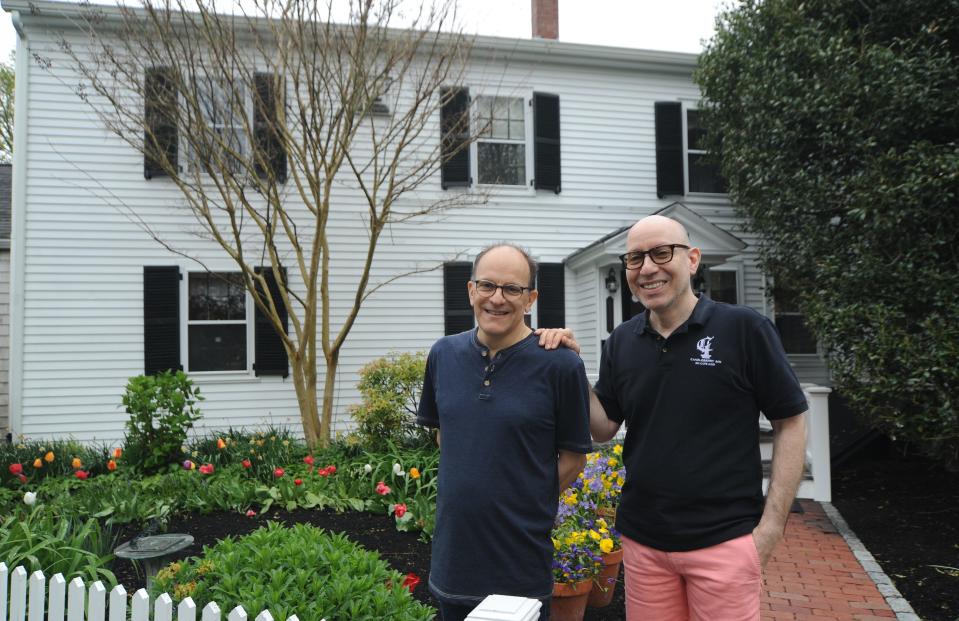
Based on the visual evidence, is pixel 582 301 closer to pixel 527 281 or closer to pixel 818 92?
pixel 818 92

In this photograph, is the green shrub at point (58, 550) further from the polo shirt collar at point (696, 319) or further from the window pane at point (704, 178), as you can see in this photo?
the window pane at point (704, 178)

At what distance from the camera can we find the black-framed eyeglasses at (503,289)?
2127 mm

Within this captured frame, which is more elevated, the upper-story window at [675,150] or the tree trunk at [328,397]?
the upper-story window at [675,150]

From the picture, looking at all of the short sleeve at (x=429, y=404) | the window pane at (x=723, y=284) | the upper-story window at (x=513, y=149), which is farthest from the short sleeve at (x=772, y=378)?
the window pane at (x=723, y=284)

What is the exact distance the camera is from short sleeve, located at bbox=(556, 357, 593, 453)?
2.11 meters

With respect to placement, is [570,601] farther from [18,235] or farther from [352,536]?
[18,235]

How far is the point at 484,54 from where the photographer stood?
10.2 meters

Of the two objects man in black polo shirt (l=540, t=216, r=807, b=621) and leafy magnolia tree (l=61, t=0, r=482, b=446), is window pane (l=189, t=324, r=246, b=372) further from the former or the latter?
man in black polo shirt (l=540, t=216, r=807, b=621)

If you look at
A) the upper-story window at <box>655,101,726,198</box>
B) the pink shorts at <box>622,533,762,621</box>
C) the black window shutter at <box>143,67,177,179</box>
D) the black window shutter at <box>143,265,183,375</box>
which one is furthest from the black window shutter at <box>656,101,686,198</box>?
the pink shorts at <box>622,533,762,621</box>

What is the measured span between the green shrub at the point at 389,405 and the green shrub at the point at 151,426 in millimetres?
1728

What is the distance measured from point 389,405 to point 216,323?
3936 millimetres

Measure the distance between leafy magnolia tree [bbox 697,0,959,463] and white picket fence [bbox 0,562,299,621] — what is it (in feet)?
19.0

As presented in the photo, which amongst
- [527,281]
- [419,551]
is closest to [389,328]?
[419,551]

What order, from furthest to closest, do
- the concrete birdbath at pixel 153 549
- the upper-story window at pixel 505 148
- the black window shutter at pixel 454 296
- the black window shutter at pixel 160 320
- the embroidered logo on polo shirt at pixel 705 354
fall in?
the upper-story window at pixel 505 148 → the black window shutter at pixel 454 296 → the black window shutter at pixel 160 320 → the concrete birdbath at pixel 153 549 → the embroidered logo on polo shirt at pixel 705 354
